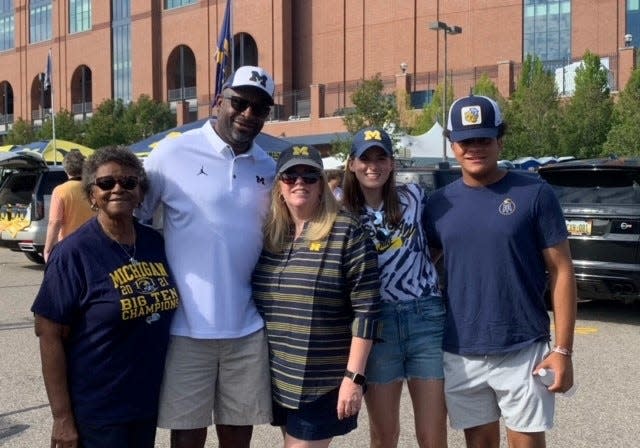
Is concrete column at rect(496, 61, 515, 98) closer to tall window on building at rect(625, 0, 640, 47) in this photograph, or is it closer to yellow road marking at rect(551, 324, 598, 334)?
tall window on building at rect(625, 0, 640, 47)

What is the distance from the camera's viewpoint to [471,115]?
10.7 ft

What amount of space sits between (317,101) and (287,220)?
44977mm

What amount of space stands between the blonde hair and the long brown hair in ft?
1.21

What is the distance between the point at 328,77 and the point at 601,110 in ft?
81.3

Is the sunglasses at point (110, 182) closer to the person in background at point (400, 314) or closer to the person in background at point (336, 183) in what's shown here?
the person in background at point (336, 183)

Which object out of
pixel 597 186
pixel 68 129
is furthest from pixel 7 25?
pixel 597 186

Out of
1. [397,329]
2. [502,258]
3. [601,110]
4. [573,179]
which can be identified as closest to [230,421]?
[397,329]

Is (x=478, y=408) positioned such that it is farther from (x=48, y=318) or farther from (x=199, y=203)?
(x=48, y=318)

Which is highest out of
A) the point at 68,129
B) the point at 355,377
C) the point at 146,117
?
the point at 146,117

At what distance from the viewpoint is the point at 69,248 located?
9.57 ft

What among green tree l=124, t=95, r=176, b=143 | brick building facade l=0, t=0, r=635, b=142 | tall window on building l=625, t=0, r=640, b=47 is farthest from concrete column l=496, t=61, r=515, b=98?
green tree l=124, t=95, r=176, b=143

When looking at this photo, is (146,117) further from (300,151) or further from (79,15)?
(300,151)

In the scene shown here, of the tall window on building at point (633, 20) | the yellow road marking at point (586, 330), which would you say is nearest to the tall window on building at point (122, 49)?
the tall window on building at point (633, 20)

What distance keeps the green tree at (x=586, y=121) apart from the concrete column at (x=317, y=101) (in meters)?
19.0
